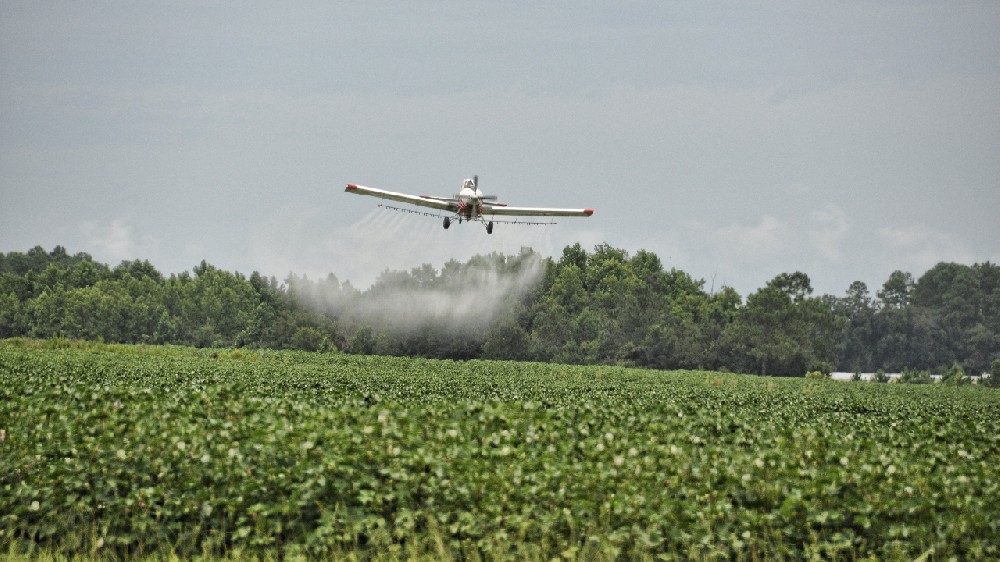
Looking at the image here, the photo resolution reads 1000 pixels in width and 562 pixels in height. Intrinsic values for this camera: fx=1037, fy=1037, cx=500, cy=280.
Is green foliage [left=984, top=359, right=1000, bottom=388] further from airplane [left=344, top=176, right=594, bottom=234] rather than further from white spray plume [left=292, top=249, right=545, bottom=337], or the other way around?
airplane [left=344, top=176, right=594, bottom=234]

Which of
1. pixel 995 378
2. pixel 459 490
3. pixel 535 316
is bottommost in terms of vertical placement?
pixel 459 490

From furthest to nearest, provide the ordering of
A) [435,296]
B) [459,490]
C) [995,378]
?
[435,296], [995,378], [459,490]

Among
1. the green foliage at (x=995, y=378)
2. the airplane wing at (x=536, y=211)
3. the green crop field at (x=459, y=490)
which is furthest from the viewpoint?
the green foliage at (x=995, y=378)

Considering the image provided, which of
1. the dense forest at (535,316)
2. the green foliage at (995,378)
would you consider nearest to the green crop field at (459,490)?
the dense forest at (535,316)

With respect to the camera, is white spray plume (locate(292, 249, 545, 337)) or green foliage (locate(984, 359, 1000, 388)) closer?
green foliage (locate(984, 359, 1000, 388))

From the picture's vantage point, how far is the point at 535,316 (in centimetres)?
11688

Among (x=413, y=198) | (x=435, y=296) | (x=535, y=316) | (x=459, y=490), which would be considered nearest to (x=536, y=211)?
(x=413, y=198)

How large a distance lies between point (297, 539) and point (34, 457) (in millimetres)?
4717

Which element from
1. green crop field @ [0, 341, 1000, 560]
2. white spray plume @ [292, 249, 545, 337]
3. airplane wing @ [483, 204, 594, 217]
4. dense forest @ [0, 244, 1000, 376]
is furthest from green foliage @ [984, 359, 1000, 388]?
green crop field @ [0, 341, 1000, 560]

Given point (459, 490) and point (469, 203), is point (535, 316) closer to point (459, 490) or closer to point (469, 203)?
point (469, 203)

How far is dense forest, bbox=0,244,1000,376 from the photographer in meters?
112

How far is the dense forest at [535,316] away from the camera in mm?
112000

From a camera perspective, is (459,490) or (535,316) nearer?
(459,490)

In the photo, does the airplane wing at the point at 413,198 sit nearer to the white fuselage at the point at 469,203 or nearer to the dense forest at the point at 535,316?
the white fuselage at the point at 469,203
